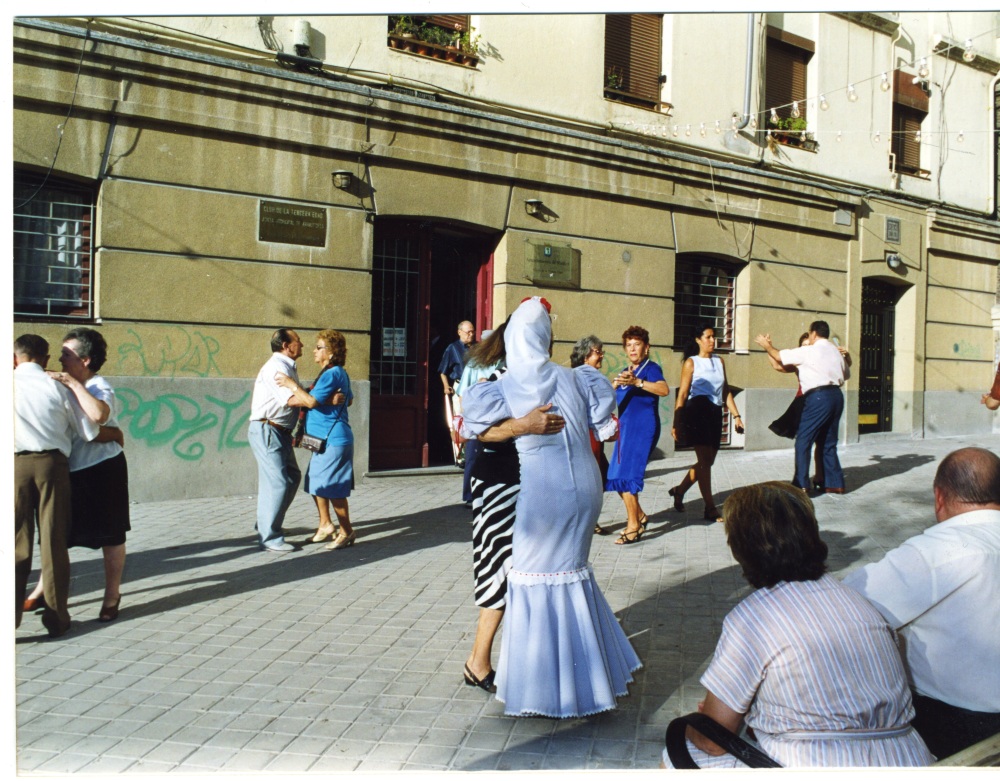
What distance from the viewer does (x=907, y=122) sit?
627cm

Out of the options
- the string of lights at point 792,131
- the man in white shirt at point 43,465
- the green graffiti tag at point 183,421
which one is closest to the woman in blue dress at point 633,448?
the string of lights at point 792,131

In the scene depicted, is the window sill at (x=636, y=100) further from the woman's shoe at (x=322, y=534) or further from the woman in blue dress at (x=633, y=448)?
the woman's shoe at (x=322, y=534)

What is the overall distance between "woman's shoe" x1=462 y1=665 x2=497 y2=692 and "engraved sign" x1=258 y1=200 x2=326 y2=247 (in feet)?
8.68

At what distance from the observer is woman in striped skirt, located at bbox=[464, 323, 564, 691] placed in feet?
12.1

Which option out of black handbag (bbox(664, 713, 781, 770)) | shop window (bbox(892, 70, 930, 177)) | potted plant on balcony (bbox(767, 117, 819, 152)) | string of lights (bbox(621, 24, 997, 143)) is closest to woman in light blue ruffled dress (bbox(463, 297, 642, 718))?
black handbag (bbox(664, 713, 781, 770))

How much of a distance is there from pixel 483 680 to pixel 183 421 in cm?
219

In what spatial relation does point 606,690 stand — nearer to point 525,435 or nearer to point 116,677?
point 525,435

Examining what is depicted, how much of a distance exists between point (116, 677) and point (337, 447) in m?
Answer: 2.58

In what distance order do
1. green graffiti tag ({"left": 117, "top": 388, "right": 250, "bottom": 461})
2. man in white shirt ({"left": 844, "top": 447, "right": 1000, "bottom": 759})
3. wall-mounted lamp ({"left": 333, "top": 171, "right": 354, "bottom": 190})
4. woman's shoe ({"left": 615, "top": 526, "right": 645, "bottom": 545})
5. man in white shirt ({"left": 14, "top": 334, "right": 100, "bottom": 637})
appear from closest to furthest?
man in white shirt ({"left": 844, "top": 447, "right": 1000, "bottom": 759}) < man in white shirt ({"left": 14, "top": 334, "right": 100, "bottom": 637}) < green graffiti tag ({"left": 117, "top": 388, "right": 250, "bottom": 461}) < wall-mounted lamp ({"left": 333, "top": 171, "right": 354, "bottom": 190}) < woman's shoe ({"left": 615, "top": 526, "right": 645, "bottom": 545})

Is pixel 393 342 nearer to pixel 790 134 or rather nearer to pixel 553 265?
pixel 553 265

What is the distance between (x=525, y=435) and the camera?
3506mm

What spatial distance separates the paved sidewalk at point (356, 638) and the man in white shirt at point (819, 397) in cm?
11

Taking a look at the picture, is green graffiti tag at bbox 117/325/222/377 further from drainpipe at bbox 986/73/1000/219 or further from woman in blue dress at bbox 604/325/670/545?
drainpipe at bbox 986/73/1000/219

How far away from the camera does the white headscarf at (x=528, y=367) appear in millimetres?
3508
